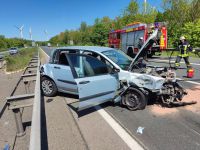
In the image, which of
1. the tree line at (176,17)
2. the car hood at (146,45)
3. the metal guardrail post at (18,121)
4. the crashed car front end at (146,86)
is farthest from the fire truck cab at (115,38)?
the metal guardrail post at (18,121)

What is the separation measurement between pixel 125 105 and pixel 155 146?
2018mm

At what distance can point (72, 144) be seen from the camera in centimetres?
379

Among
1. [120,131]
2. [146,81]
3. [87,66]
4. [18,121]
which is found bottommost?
[120,131]

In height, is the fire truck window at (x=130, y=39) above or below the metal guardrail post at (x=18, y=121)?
above

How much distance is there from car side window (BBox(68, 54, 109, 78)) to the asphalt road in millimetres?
1110

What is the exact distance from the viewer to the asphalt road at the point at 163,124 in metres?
3.70

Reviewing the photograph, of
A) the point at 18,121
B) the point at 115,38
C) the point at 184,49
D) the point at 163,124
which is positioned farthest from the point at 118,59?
the point at 115,38

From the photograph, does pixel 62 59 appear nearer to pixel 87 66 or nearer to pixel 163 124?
pixel 87 66

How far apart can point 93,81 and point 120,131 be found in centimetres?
134

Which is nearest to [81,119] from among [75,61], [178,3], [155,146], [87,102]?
[87,102]

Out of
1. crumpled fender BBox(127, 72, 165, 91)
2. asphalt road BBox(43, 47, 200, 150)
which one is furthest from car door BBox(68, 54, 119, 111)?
asphalt road BBox(43, 47, 200, 150)

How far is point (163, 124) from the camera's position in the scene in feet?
14.8

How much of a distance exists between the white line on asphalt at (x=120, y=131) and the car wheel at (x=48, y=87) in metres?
2.08

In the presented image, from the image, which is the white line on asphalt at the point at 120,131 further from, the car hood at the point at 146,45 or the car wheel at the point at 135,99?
the car hood at the point at 146,45
